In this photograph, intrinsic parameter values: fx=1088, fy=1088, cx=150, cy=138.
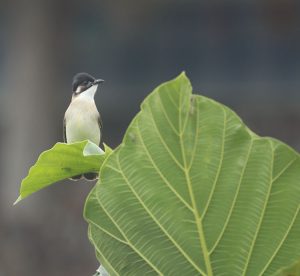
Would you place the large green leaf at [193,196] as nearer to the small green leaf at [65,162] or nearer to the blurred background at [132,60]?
the small green leaf at [65,162]

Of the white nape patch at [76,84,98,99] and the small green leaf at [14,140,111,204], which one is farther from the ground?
the small green leaf at [14,140,111,204]

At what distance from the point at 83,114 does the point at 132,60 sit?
5409 mm

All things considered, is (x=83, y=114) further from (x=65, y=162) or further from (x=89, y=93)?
(x=65, y=162)

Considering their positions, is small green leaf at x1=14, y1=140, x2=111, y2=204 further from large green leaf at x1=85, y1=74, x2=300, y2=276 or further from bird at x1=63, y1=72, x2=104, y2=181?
bird at x1=63, y1=72, x2=104, y2=181

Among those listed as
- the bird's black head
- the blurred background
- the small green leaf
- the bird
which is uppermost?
the small green leaf

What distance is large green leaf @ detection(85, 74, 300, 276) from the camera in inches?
41.8

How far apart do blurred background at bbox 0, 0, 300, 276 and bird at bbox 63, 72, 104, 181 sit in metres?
3.48

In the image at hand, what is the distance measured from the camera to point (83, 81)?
99.5 inches

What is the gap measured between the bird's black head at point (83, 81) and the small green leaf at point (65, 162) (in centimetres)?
130

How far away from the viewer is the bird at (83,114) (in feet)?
8.04

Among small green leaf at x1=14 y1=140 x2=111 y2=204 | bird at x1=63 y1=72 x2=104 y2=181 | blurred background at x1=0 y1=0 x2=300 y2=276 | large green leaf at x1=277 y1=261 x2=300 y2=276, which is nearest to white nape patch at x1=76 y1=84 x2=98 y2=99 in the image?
bird at x1=63 y1=72 x2=104 y2=181

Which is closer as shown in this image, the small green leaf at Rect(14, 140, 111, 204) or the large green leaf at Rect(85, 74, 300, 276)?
the large green leaf at Rect(85, 74, 300, 276)

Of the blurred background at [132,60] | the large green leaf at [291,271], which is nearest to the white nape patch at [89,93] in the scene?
the large green leaf at [291,271]

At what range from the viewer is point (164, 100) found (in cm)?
104
